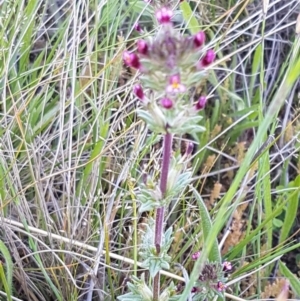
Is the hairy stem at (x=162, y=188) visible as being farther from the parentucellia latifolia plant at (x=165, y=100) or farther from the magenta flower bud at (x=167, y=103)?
the magenta flower bud at (x=167, y=103)

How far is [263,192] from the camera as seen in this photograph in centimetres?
182

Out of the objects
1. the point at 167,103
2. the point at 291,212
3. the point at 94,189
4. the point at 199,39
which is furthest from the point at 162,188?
the point at 291,212

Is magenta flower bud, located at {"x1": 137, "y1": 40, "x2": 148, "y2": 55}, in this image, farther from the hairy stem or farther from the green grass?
the green grass

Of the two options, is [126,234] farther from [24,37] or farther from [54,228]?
[24,37]

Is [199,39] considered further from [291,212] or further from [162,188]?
[291,212]

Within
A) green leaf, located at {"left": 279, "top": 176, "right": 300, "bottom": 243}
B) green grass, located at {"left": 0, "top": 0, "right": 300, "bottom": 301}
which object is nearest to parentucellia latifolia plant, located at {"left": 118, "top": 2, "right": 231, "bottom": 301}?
green grass, located at {"left": 0, "top": 0, "right": 300, "bottom": 301}

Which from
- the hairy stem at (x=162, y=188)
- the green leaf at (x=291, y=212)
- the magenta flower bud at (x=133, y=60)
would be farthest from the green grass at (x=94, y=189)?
the magenta flower bud at (x=133, y=60)

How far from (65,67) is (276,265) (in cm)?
100

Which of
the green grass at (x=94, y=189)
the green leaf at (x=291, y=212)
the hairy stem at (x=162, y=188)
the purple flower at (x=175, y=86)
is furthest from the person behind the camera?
the green leaf at (x=291, y=212)

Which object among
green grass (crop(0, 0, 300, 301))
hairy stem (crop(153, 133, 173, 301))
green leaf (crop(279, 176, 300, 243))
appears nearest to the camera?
hairy stem (crop(153, 133, 173, 301))

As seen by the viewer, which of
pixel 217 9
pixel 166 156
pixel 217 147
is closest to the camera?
pixel 166 156

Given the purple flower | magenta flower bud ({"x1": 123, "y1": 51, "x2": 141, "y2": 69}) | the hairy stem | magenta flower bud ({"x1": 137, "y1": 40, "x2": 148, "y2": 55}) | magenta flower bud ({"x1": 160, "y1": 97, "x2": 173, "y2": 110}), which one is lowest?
the hairy stem

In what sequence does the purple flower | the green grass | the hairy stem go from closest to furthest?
the purple flower → the hairy stem → the green grass

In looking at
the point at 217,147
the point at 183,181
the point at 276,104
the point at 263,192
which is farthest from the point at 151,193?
the point at 217,147
